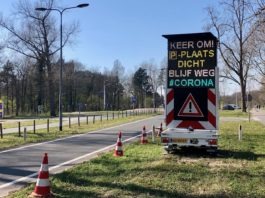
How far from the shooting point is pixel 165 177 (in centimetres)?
947

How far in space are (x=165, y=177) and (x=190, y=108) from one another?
16.3 ft

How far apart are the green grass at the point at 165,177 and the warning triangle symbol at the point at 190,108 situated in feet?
4.38

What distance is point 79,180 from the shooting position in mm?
9406

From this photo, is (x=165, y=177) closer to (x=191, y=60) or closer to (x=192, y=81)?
(x=192, y=81)

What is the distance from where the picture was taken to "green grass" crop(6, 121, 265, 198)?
8.02 metres

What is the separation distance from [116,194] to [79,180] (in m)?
1.80

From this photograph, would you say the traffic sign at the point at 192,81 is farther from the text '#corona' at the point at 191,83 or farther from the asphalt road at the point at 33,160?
the asphalt road at the point at 33,160

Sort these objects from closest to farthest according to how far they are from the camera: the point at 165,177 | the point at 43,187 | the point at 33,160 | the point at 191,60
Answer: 1. the point at 43,187
2. the point at 165,177
3. the point at 33,160
4. the point at 191,60

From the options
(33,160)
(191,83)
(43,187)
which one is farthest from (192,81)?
(43,187)

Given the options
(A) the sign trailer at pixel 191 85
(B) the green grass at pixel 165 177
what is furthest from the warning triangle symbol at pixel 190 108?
(B) the green grass at pixel 165 177

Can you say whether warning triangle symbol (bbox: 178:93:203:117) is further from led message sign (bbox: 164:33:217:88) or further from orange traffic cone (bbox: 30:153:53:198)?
orange traffic cone (bbox: 30:153:53:198)

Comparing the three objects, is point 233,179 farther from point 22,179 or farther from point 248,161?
point 22,179

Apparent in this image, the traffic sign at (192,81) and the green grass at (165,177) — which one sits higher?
the traffic sign at (192,81)

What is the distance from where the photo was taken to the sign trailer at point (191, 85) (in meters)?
13.9
